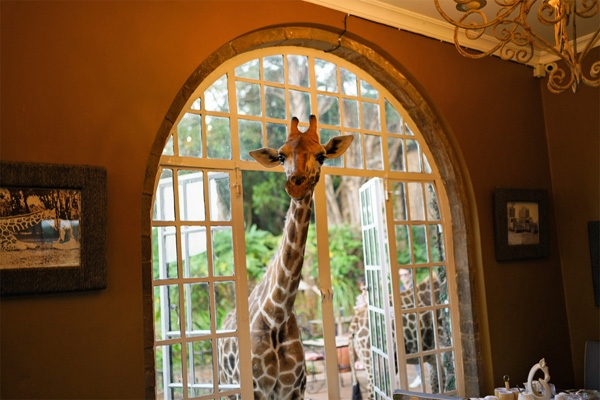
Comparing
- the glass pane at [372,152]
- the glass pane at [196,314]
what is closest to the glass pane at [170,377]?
the glass pane at [196,314]

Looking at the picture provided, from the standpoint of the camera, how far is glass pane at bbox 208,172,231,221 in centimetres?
328

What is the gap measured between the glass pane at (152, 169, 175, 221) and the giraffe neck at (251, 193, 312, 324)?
0.67 m

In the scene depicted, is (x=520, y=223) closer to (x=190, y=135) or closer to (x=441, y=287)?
(x=441, y=287)

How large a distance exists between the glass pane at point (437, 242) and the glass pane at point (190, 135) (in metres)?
1.99

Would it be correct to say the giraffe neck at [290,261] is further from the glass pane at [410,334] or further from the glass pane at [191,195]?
the glass pane at [410,334]

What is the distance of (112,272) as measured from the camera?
2.69m

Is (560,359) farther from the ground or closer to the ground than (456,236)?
closer to the ground

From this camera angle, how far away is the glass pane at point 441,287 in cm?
433

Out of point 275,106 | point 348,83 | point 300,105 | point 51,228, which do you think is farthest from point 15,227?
point 300,105

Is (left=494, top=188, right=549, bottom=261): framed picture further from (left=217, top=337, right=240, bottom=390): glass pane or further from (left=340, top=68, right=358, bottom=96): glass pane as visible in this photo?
(left=217, top=337, right=240, bottom=390): glass pane

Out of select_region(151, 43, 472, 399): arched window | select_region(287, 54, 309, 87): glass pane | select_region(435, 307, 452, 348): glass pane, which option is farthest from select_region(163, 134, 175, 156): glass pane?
select_region(435, 307, 452, 348): glass pane

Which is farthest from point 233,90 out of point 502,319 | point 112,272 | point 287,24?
point 502,319

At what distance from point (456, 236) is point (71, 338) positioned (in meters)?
2.86

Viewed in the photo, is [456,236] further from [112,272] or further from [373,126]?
[373,126]
